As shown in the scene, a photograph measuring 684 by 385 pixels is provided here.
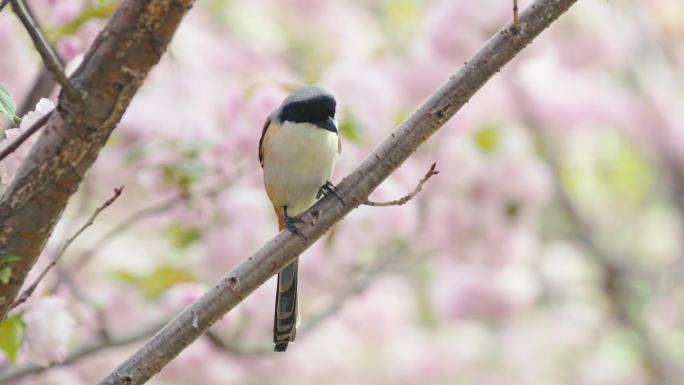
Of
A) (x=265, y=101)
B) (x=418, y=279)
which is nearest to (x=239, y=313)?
(x=265, y=101)

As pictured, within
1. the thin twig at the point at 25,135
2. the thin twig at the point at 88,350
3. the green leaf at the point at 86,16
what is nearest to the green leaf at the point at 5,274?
the thin twig at the point at 25,135

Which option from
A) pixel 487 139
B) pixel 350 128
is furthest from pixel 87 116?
pixel 487 139

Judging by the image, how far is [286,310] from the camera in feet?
6.30

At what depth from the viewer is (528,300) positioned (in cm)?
434

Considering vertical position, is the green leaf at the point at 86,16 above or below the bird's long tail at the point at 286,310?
above

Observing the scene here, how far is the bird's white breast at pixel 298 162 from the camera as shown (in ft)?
6.61

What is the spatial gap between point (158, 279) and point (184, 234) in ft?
0.56

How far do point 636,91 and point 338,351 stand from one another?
2365 mm

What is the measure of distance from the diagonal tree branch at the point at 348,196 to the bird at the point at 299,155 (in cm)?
45

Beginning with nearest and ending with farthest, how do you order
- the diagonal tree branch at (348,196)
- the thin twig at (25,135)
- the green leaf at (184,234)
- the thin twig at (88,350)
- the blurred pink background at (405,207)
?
the thin twig at (25,135), the diagonal tree branch at (348,196), the thin twig at (88,350), the blurred pink background at (405,207), the green leaf at (184,234)

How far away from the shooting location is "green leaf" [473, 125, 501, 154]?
11.4 ft

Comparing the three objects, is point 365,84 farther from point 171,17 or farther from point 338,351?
point 338,351

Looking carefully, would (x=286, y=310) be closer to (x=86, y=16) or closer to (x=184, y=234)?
(x=86, y=16)

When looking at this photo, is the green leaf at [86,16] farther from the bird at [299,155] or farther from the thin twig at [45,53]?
the thin twig at [45,53]
